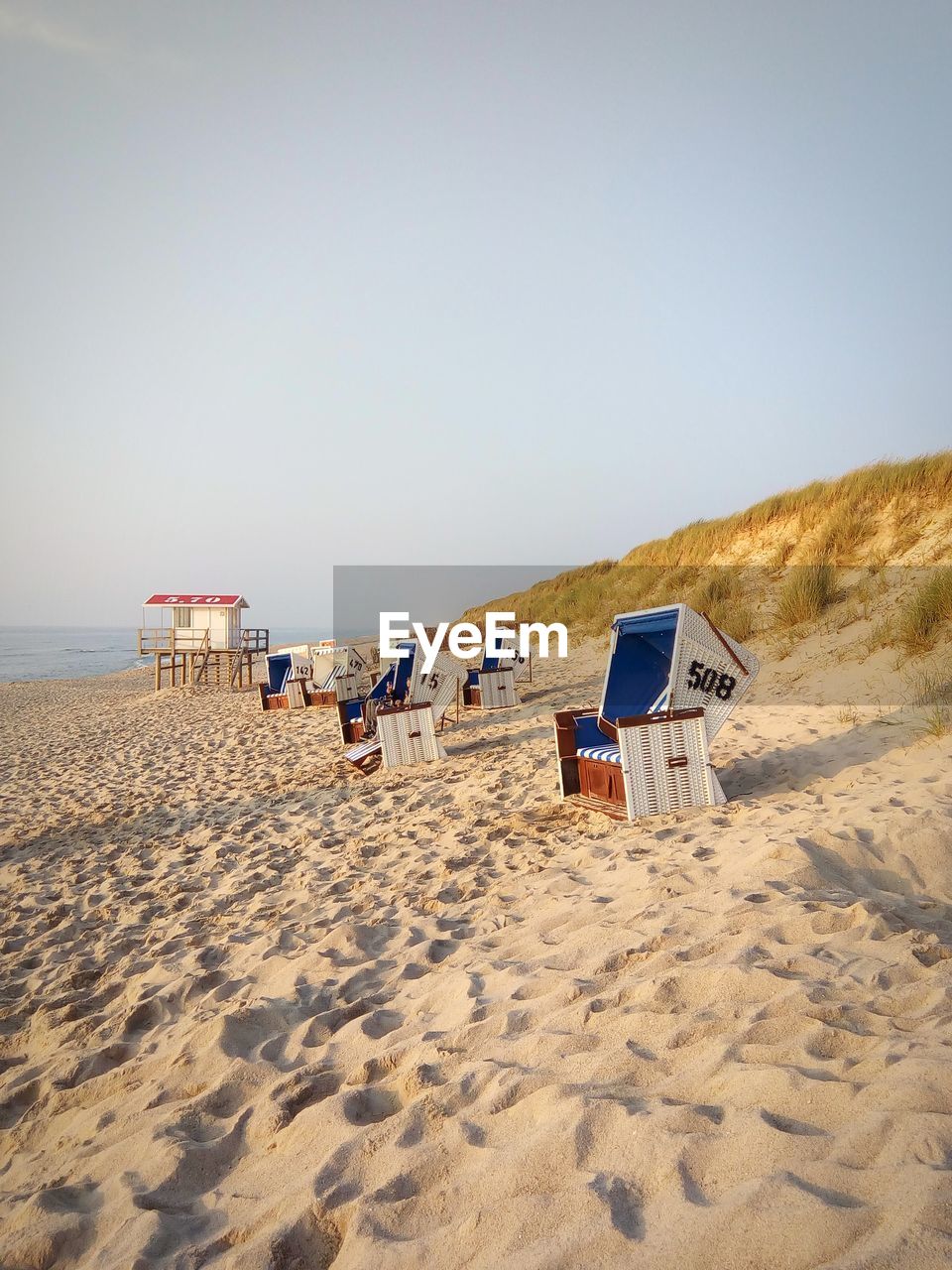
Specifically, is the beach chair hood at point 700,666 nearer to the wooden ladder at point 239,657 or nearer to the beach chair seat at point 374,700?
the beach chair seat at point 374,700

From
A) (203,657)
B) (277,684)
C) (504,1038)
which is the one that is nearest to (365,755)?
(504,1038)

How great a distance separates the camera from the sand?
1737mm

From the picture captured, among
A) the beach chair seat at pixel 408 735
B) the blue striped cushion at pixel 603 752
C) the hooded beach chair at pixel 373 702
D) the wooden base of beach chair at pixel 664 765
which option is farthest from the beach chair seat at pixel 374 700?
the wooden base of beach chair at pixel 664 765

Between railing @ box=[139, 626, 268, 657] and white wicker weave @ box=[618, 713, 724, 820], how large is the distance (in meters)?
22.9

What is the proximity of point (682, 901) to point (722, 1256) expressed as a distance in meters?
2.21

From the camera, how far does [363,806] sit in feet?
23.4

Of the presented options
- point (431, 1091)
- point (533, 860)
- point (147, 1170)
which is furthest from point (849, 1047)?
point (533, 860)

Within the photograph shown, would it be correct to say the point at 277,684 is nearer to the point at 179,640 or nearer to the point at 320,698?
the point at 320,698

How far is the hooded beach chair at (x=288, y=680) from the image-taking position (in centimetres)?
1581

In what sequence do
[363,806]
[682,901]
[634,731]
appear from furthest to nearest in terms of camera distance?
[363,806] → [634,731] → [682,901]

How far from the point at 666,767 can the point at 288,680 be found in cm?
1253

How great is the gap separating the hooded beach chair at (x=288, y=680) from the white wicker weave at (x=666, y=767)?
11186mm

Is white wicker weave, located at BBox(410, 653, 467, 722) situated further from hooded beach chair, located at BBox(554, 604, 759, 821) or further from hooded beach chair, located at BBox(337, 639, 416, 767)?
hooded beach chair, located at BBox(554, 604, 759, 821)

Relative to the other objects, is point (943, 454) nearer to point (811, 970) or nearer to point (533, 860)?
point (533, 860)
